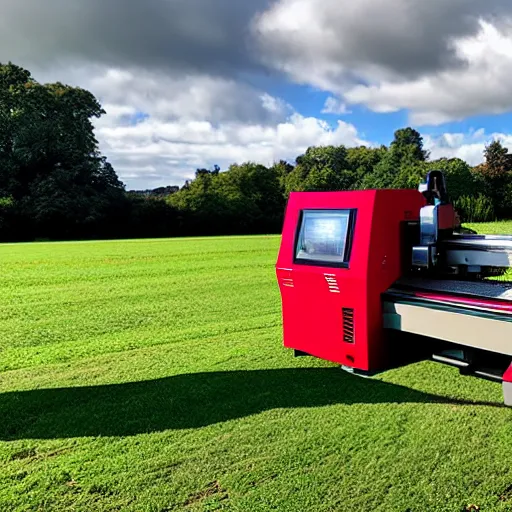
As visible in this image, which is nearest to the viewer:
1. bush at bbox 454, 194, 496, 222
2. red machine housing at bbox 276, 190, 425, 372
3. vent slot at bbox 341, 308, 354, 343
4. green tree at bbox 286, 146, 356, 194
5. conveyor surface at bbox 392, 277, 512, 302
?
conveyor surface at bbox 392, 277, 512, 302

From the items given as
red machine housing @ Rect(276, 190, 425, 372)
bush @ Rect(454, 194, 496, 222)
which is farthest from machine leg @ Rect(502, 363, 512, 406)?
bush @ Rect(454, 194, 496, 222)

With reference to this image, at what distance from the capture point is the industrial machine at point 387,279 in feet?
9.90

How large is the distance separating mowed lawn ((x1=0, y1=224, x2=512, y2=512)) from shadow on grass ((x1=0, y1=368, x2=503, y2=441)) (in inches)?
0.6

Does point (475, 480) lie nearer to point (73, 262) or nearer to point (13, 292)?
point (13, 292)

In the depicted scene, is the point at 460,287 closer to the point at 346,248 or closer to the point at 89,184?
the point at 346,248

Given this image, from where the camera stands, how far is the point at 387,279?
10.7 feet

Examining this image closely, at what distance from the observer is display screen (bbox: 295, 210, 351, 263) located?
3238 mm

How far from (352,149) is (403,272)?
75.8 m

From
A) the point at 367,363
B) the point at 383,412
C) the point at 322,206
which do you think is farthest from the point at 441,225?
the point at 383,412

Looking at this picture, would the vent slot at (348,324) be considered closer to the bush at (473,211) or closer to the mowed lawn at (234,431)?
the mowed lawn at (234,431)

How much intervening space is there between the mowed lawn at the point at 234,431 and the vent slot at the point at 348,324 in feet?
1.57

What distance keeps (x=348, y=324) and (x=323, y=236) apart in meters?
0.61

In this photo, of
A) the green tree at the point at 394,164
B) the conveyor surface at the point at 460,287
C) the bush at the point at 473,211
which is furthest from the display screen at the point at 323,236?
the green tree at the point at 394,164

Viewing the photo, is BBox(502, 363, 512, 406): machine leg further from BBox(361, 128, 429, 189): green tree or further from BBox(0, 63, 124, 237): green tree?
BBox(361, 128, 429, 189): green tree
